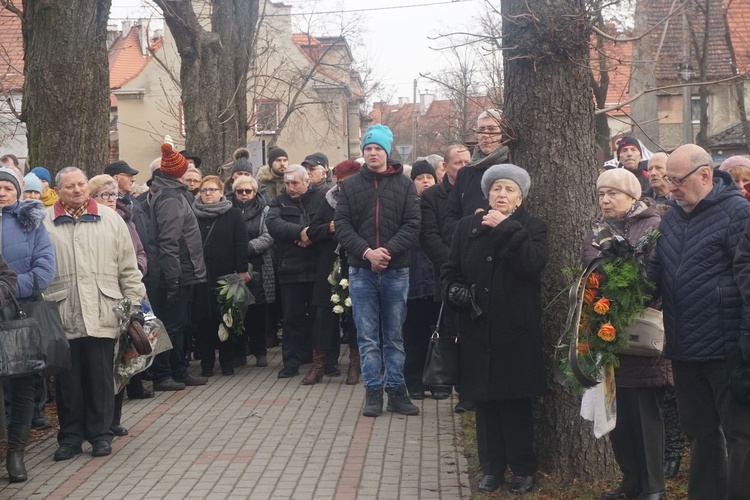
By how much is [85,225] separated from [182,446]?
1.85 metres

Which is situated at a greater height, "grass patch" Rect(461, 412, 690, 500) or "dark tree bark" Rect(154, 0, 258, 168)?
"dark tree bark" Rect(154, 0, 258, 168)

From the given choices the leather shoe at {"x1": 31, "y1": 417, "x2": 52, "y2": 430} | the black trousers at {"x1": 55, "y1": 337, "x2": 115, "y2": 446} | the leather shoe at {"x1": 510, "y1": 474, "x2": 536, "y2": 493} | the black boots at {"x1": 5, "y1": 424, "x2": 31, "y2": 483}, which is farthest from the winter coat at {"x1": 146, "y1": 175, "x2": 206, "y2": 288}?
the leather shoe at {"x1": 510, "y1": 474, "x2": 536, "y2": 493}

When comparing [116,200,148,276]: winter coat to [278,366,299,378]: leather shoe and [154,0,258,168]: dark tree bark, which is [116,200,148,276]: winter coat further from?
[154,0,258,168]: dark tree bark

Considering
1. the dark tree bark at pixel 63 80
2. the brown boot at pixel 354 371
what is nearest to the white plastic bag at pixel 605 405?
the brown boot at pixel 354 371

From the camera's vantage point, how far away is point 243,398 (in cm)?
997

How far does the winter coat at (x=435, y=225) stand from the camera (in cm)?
938

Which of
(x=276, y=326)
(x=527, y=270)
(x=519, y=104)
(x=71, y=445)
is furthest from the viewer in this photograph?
(x=276, y=326)

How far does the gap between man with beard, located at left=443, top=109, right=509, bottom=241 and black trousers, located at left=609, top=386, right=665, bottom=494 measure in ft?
7.71

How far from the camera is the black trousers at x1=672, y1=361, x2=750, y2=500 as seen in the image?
5.62m

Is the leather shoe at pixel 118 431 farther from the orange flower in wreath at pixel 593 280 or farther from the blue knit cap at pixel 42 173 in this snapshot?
the orange flower in wreath at pixel 593 280

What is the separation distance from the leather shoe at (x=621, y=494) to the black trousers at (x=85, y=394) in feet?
12.4

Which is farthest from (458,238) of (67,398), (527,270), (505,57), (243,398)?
(243,398)

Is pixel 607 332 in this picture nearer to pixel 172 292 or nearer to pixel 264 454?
pixel 264 454

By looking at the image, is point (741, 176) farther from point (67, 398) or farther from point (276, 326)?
point (276, 326)
